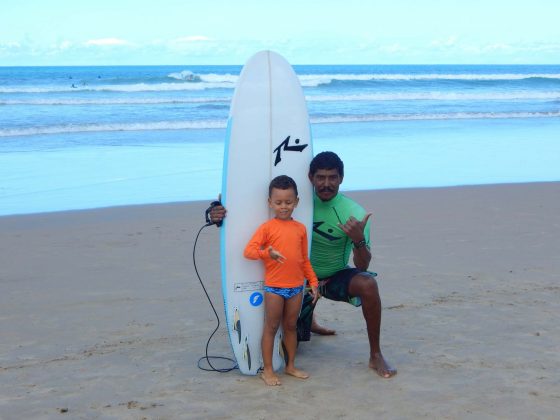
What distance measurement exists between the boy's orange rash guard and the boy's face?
4 cm

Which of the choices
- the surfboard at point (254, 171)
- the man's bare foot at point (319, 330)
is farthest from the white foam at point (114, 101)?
the surfboard at point (254, 171)

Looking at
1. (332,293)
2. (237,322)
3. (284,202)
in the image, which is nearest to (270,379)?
(237,322)

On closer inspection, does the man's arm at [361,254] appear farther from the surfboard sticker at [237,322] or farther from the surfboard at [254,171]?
the surfboard sticker at [237,322]

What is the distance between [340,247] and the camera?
14.2 ft

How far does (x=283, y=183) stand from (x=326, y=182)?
294 millimetres

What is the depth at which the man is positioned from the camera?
4.12 meters

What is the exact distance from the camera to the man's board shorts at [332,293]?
165 inches

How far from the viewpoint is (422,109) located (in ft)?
80.2

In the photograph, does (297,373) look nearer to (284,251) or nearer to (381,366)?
(381,366)

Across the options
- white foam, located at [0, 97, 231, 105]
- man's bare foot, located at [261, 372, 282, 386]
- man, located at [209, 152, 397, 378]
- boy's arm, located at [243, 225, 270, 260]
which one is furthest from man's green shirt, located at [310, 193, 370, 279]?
white foam, located at [0, 97, 231, 105]

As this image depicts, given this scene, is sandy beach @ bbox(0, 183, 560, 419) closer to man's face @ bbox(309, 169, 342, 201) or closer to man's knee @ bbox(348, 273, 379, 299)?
man's knee @ bbox(348, 273, 379, 299)

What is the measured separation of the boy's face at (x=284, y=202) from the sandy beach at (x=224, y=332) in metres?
0.87

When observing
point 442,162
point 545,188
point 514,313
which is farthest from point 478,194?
point 514,313

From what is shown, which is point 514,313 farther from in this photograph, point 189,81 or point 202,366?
point 189,81
